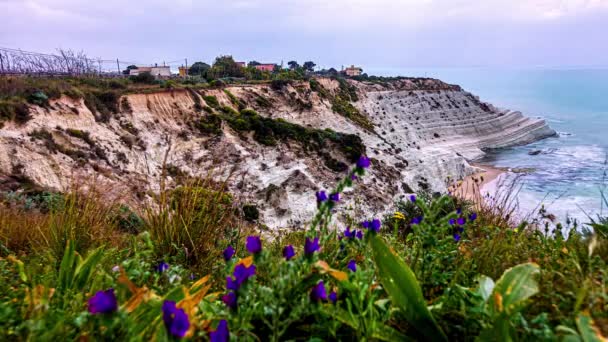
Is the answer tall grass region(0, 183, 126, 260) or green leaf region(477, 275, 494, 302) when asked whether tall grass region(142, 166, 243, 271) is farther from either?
green leaf region(477, 275, 494, 302)

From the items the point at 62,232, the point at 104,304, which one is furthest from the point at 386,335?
the point at 62,232

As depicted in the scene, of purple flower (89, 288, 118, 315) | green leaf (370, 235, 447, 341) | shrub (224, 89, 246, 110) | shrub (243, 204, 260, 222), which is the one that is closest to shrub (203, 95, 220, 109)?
shrub (224, 89, 246, 110)

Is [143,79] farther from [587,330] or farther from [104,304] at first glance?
[587,330]

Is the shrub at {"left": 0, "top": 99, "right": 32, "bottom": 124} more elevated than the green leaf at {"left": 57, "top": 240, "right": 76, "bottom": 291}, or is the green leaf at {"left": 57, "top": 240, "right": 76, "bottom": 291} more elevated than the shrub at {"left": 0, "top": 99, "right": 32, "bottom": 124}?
the green leaf at {"left": 57, "top": 240, "right": 76, "bottom": 291}

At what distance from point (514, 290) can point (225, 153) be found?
69.8ft

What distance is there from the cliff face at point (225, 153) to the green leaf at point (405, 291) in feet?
8.41

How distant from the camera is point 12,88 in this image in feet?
59.9

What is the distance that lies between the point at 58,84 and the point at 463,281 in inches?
921

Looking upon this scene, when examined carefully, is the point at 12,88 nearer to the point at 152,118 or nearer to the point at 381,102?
the point at 152,118

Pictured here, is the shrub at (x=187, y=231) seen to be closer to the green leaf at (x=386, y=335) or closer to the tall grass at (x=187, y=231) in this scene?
the tall grass at (x=187, y=231)

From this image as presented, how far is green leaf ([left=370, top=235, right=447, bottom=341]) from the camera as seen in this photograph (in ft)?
5.76

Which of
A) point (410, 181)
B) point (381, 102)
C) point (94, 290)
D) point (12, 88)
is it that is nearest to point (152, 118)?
point (12, 88)

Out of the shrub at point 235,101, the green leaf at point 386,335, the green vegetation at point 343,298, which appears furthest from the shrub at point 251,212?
the green leaf at point 386,335

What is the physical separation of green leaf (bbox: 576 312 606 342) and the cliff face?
122 inches
